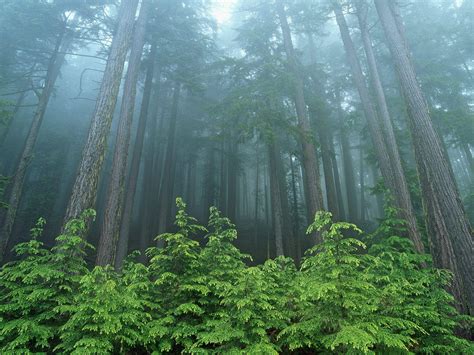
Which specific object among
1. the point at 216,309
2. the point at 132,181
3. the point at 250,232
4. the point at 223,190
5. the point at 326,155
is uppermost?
the point at 326,155

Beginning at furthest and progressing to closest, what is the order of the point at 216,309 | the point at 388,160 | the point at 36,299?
the point at 388,160 → the point at 216,309 → the point at 36,299

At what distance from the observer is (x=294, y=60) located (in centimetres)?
1386

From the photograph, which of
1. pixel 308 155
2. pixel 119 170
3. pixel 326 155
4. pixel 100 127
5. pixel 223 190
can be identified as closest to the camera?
pixel 100 127

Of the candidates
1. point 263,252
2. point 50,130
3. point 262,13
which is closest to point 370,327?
point 263,252

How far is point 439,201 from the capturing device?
20.5 ft

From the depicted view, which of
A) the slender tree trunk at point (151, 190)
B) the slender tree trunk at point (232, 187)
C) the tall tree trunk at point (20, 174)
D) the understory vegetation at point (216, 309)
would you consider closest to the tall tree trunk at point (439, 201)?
the understory vegetation at point (216, 309)

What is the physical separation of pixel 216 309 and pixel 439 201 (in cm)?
531

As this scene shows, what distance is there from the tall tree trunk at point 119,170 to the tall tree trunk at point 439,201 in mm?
7900

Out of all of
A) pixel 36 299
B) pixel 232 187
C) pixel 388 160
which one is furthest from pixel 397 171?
pixel 232 187

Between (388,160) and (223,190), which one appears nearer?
(388,160)

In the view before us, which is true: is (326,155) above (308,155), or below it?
above

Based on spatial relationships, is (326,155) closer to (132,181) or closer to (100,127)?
(132,181)

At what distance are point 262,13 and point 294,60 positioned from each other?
6.32 metres

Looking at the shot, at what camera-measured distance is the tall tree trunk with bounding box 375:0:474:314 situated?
18.4 feet
